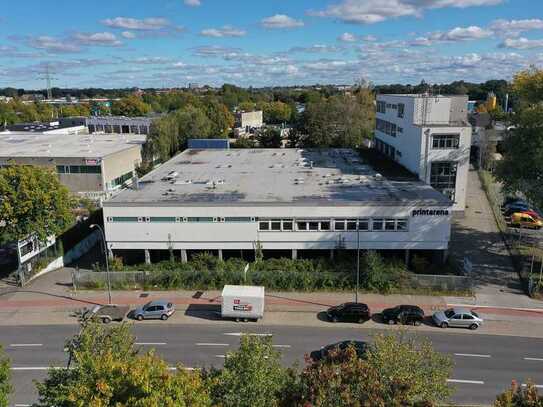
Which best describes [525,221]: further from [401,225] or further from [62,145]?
[62,145]

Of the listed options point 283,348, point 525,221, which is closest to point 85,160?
point 283,348

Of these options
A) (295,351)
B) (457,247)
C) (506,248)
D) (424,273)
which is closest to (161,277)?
(295,351)

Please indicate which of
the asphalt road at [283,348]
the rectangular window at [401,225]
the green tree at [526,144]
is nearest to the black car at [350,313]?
the asphalt road at [283,348]

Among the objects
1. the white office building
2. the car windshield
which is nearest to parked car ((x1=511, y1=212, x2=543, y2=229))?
the white office building

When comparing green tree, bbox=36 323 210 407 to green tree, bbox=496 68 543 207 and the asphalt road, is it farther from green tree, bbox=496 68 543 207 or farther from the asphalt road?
green tree, bbox=496 68 543 207

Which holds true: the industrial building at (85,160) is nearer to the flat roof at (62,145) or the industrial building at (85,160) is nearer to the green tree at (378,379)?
the flat roof at (62,145)

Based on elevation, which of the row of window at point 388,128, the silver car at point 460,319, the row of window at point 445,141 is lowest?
the silver car at point 460,319
